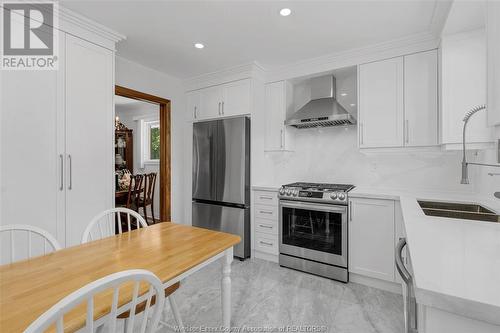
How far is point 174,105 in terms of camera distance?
366cm

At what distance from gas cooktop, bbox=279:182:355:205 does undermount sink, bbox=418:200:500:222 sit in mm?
686

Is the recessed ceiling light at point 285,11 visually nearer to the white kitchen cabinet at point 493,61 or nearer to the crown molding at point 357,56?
the crown molding at point 357,56

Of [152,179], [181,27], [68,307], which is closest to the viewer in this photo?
[68,307]

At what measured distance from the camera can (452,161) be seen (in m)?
2.50

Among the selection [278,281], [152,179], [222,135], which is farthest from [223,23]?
[152,179]

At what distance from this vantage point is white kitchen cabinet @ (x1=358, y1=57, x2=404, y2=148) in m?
2.51

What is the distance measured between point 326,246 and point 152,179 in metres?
3.21

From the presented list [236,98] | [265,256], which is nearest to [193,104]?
[236,98]

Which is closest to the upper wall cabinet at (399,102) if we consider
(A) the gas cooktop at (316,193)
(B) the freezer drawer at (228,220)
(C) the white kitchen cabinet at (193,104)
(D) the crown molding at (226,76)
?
(A) the gas cooktop at (316,193)

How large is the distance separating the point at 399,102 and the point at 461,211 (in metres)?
1.19

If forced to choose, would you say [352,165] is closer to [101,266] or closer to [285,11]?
[285,11]

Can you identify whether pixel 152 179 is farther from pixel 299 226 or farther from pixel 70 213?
pixel 299 226

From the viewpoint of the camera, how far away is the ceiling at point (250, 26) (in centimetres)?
196

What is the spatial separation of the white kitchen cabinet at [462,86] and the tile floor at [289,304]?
5.08 ft
